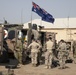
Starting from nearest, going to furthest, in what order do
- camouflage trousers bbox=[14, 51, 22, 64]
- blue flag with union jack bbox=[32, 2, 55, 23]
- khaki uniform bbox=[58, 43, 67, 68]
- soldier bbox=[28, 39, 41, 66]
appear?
khaki uniform bbox=[58, 43, 67, 68], soldier bbox=[28, 39, 41, 66], camouflage trousers bbox=[14, 51, 22, 64], blue flag with union jack bbox=[32, 2, 55, 23]

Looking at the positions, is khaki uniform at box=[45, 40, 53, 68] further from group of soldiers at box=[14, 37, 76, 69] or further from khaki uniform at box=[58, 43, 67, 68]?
khaki uniform at box=[58, 43, 67, 68]

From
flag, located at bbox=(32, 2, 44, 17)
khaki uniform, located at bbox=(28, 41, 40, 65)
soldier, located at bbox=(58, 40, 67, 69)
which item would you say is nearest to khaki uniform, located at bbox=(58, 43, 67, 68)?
soldier, located at bbox=(58, 40, 67, 69)

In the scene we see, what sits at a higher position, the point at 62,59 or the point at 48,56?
the point at 48,56

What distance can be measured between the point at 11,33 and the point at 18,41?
6.51ft

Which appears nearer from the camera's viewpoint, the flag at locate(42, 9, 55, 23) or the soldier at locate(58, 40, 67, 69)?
the soldier at locate(58, 40, 67, 69)

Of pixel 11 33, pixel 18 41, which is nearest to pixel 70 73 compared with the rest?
pixel 18 41

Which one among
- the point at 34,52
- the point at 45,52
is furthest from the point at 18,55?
the point at 45,52

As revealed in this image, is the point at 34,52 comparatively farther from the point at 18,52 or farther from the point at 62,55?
the point at 62,55

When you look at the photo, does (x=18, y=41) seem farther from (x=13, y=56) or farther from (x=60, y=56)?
(x=60, y=56)

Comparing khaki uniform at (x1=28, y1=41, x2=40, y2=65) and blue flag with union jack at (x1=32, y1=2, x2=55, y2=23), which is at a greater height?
blue flag with union jack at (x1=32, y1=2, x2=55, y2=23)

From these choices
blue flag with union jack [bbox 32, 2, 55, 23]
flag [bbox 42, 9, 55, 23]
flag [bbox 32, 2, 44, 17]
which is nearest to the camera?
flag [bbox 32, 2, 44, 17]

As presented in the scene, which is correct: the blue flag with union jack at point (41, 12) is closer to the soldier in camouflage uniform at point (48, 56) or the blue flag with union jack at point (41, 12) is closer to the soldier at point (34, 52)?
the soldier at point (34, 52)

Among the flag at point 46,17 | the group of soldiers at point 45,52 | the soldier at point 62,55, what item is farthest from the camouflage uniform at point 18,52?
the flag at point 46,17

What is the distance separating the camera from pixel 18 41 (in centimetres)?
1549
